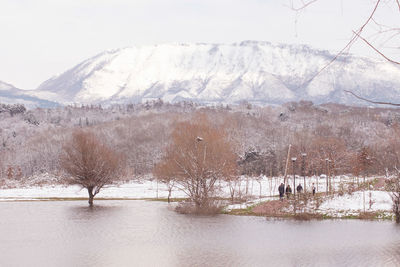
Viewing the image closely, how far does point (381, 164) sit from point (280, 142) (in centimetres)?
6959

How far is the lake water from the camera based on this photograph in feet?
94.4

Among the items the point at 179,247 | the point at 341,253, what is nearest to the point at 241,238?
the point at 179,247

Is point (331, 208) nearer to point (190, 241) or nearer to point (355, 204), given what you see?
point (355, 204)

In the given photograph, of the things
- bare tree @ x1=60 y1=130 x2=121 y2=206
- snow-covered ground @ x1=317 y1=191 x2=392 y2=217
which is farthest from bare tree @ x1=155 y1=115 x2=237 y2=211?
snow-covered ground @ x1=317 y1=191 x2=392 y2=217

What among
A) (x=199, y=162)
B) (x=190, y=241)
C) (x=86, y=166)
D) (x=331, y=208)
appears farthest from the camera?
(x=86, y=166)

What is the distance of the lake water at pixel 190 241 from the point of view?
28.8m

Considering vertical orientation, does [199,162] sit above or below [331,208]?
above

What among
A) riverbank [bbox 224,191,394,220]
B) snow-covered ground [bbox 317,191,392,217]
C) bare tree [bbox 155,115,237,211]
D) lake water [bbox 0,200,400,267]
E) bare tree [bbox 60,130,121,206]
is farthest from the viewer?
bare tree [bbox 60,130,121,206]

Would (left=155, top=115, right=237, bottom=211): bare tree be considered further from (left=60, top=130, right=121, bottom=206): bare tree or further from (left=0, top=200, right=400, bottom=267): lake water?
(left=60, top=130, right=121, bottom=206): bare tree

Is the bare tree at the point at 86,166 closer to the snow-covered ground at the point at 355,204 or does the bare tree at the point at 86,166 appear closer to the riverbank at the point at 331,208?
the riverbank at the point at 331,208

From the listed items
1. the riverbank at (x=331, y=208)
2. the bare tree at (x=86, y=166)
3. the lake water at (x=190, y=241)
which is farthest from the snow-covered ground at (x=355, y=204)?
the bare tree at (x=86, y=166)

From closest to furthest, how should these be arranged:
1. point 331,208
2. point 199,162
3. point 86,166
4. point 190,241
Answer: point 190,241
point 331,208
point 199,162
point 86,166

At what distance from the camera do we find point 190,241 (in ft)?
116

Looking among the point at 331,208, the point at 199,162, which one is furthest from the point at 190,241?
the point at 331,208
